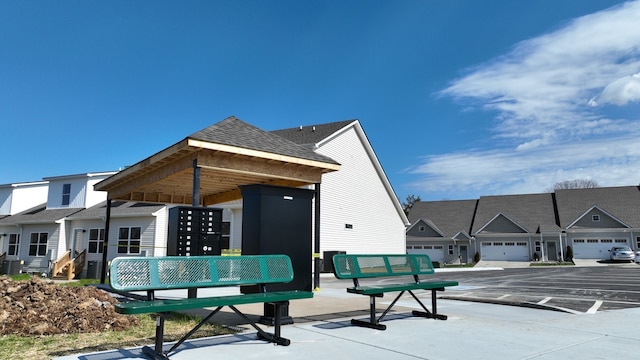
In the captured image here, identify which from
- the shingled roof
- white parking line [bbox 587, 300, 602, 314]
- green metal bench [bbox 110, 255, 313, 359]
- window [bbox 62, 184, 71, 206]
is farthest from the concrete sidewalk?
window [bbox 62, 184, 71, 206]

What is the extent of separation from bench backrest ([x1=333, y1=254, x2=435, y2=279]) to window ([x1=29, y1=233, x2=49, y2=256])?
80.2 ft

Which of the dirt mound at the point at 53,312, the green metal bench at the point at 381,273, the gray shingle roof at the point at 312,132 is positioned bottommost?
the dirt mound at the point at 53,312

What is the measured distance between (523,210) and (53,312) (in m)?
46.3

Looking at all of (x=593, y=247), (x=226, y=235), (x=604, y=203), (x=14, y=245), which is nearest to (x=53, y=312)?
(x=226, y=235)

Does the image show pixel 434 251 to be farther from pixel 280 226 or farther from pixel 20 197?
pixel 280 226

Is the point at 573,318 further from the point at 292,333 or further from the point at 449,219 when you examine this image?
the point at 449,219

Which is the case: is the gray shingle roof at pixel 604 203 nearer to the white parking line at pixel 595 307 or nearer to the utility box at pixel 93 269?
the white parking line at pixel 595 307

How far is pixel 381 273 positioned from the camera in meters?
7.16

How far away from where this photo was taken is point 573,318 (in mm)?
7398

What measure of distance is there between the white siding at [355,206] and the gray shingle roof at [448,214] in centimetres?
1833

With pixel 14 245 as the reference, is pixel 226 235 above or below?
above

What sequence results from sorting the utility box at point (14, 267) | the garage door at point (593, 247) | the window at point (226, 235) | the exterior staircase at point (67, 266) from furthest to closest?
the garage door at point (593, 247) → the utility box at point (14, 267) → the window at point (226, 235) → the exterior staircase at point (67, 266)

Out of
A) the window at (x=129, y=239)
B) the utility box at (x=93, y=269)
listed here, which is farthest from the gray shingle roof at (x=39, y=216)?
the window at (x=129, y=239)

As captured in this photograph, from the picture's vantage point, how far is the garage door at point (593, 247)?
40.3 metres
